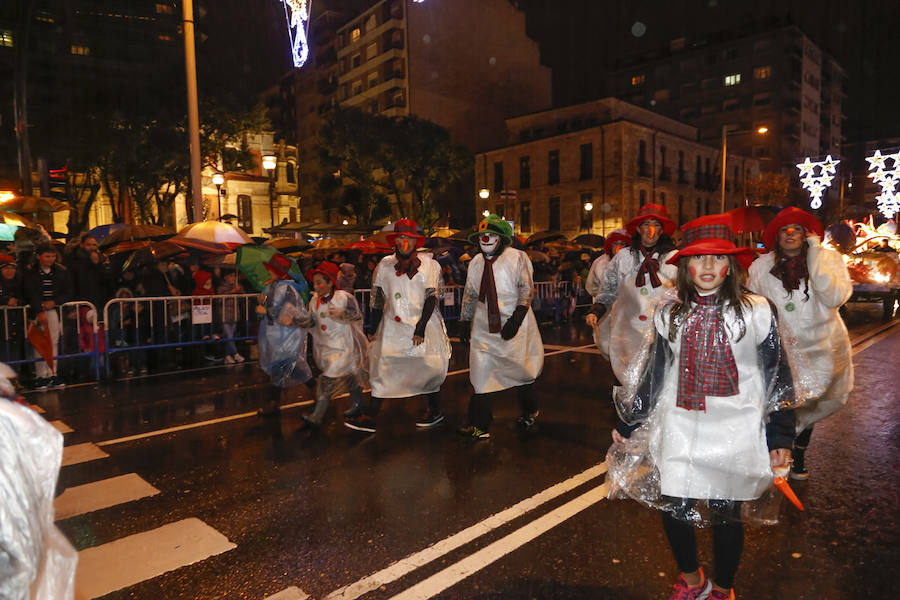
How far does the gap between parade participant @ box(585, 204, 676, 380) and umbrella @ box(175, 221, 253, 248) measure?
316 inches

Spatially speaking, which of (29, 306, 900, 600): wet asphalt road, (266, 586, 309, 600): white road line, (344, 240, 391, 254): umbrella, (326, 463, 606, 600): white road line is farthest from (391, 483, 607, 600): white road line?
(344, 240, 391, 254): umbrella

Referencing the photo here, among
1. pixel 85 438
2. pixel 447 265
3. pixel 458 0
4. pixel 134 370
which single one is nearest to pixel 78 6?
pixel 458 0

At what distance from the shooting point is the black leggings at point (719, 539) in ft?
9.00

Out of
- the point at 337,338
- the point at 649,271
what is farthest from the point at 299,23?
the point at 649,271

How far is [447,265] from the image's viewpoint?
16625 mm

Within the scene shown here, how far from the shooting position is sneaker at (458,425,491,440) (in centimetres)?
586

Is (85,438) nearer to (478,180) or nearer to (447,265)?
(447,265)

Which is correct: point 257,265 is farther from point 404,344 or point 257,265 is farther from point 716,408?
point 716,408

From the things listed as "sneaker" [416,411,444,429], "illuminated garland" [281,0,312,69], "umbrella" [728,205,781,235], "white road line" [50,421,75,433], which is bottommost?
"white road line" [50,421,75,433]

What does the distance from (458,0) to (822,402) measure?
53474 mm

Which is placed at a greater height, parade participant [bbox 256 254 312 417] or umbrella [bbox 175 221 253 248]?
umbrella [bbox 175 221 253 248]

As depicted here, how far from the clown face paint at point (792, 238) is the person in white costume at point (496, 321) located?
6.95 feet

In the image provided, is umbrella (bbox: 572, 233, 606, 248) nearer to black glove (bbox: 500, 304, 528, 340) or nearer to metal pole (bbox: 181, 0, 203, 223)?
metal pole (bbox: 181, 0, 203, 223)

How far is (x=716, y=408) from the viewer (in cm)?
275
